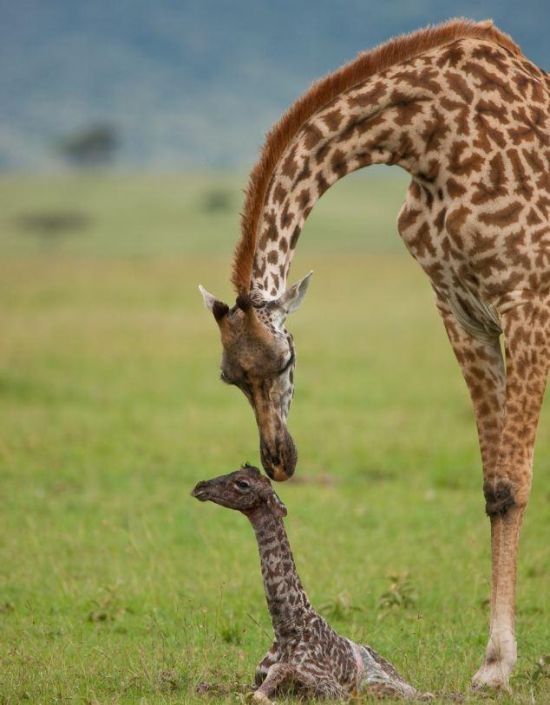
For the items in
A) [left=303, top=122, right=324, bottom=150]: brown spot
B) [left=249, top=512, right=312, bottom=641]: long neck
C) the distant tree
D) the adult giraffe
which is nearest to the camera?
[left=249, top=512, right=312, bottom=641]: long neck

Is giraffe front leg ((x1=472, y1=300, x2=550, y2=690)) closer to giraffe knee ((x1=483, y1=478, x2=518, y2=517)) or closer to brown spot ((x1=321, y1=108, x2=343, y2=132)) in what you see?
giraffe knee ((x1=483, y1=478, x2=518, y2=517))

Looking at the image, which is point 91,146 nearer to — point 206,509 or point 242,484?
point 206,509

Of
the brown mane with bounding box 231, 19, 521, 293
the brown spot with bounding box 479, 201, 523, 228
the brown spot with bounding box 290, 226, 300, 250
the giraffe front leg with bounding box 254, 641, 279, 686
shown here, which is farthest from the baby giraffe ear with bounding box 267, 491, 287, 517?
the brown spot with bounding box 479, 201, 523, 228

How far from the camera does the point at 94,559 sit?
10039mm

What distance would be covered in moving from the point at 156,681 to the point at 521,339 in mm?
2518

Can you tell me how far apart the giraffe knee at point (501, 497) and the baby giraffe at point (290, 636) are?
3.78 ft

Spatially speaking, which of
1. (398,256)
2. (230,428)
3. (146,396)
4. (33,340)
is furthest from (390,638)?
(398,256)

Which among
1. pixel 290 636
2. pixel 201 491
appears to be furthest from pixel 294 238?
pixel 290 636

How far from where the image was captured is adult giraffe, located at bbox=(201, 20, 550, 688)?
22.8ft

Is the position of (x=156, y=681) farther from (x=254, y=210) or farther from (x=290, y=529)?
(x=290, y=529)

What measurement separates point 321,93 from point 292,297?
132cm

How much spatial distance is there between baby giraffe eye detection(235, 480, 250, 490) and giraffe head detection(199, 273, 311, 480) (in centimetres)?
27

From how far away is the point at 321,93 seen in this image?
7480 mm

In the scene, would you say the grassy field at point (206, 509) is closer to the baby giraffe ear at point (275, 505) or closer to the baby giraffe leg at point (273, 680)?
the baby giraffe leg at point (273, 680)
